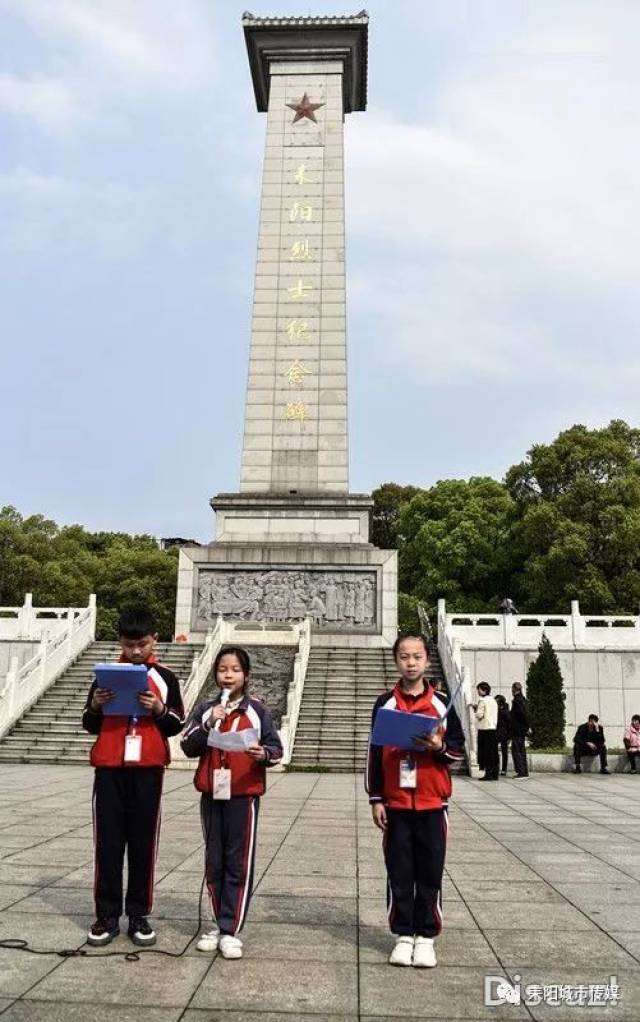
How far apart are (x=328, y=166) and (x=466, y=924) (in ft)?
79.8

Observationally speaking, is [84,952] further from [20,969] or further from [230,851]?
[230,851]

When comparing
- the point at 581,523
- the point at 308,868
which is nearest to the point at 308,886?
the point at 308,868

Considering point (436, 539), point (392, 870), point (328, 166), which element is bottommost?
point (392, 870)

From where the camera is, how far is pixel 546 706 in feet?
49.6

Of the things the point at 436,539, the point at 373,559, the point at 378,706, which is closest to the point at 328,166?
the point at 373,559

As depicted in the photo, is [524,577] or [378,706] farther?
[524,577]

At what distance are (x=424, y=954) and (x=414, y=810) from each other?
22.5 inches

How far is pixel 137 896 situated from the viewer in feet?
12.6

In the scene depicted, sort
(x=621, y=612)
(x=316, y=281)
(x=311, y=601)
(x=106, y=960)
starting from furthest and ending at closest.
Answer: (x=621, y=612)
(x=316, y=281)
(x=311, y=601)
(x=106, y=960)

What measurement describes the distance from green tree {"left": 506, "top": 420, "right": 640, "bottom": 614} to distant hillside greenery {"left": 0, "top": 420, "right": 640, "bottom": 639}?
0.12ft

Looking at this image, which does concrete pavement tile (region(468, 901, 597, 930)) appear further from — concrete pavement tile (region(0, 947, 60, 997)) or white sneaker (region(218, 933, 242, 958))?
concrete pavement tile (region(0, 947, 60, 997))

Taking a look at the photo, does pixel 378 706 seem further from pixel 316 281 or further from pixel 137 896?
pixel 316 281

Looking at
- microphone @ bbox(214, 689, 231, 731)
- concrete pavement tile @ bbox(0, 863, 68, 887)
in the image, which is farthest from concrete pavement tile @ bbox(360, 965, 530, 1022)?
concrete pavement tile @ bbox(0, 863, 68, 887)

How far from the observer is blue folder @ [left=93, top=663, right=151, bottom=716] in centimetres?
386
